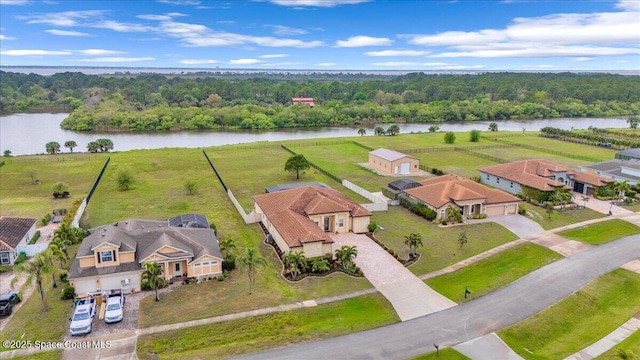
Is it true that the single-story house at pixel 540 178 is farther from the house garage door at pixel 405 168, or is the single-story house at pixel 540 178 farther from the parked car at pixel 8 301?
the parked car at pixel 8 301

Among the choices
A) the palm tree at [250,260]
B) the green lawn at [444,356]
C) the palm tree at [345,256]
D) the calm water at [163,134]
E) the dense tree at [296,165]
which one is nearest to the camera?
the green lawn at [444,356]

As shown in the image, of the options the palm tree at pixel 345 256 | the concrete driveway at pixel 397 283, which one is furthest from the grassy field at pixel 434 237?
the palm tree at pixel 345 256

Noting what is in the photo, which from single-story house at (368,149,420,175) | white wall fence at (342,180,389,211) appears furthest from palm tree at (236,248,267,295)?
single-story house at (368,149,420,175)

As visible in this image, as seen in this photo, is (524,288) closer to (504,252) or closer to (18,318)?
(504,252)

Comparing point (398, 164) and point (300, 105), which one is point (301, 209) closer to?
point (398, 164)

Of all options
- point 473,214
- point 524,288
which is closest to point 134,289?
point 524,288

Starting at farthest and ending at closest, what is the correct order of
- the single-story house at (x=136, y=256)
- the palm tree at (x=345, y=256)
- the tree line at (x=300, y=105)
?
1. the tree line at (x=300, y=105)
2. the palm tree at (x=345, y=256)
3. the single-story house at (x=136, y=256)

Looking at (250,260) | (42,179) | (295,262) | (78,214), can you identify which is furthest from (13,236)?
(42,179)

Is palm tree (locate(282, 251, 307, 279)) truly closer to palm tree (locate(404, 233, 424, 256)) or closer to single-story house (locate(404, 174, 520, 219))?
palm tree (locate(404, 233, 424, 256))
